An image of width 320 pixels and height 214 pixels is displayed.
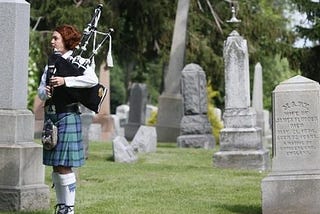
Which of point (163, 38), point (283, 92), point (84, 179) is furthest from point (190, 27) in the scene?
point (283, 92)

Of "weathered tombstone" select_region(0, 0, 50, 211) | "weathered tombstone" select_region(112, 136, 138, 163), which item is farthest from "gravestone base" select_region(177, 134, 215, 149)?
"weathered tombstone" select_region(0, 0, 50, 211)

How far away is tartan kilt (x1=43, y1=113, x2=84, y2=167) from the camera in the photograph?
24.0 ft

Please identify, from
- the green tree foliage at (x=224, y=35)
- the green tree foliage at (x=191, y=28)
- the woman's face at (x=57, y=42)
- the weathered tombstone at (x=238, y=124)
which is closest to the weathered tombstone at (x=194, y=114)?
the weathered tombstone at (x=238, y=124)

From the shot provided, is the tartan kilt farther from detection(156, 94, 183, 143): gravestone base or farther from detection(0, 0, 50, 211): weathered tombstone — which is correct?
detection(156, 94, 183, 143): gravestone base

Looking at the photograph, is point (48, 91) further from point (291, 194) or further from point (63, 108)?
point (291, 194)

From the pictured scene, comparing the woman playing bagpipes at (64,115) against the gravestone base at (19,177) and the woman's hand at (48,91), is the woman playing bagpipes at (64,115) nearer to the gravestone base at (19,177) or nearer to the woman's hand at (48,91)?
the woman's hand at (48,91)

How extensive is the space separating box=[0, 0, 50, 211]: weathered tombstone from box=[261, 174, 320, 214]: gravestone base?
8.59 feet

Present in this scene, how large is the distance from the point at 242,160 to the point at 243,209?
5.10m

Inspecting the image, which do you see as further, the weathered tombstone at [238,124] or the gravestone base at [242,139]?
the gravestone base at [242,139]

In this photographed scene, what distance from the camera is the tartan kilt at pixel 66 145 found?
7316 mm

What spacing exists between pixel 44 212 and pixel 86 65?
2.04 meters

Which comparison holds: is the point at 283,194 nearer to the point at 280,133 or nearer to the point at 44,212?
the point at 280,133

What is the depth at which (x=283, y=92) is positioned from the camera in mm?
8578

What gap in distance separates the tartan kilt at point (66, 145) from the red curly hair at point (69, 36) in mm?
710
